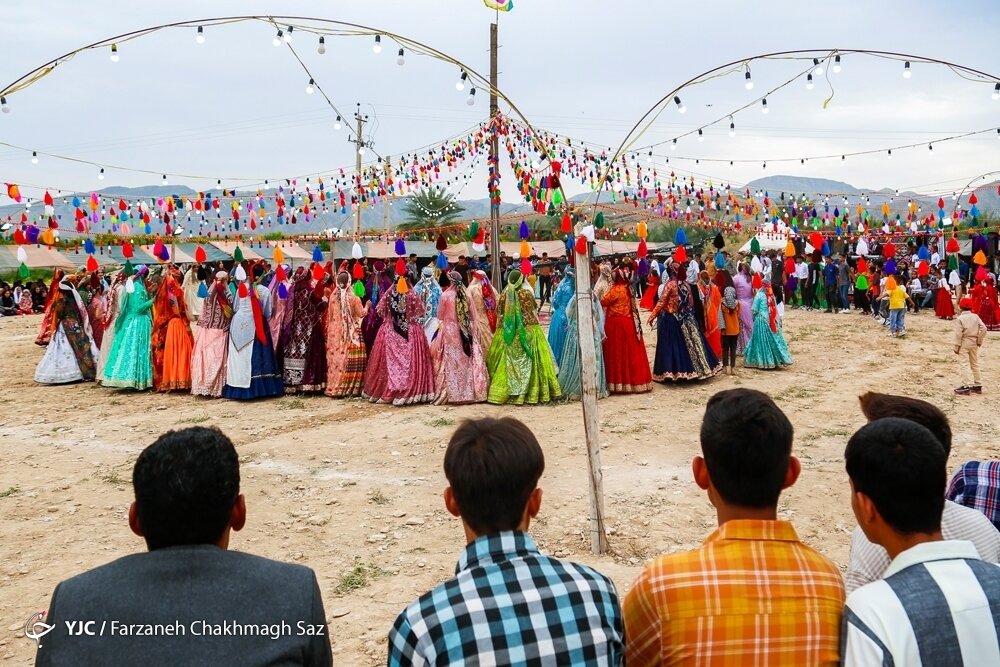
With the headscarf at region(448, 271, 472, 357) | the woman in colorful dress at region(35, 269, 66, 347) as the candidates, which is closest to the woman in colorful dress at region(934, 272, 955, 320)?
the headscarf at region(448, 271, 472, 357)

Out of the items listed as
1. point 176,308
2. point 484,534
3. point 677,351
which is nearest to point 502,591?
point 484,534

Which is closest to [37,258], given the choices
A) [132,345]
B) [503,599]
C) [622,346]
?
[132,345]

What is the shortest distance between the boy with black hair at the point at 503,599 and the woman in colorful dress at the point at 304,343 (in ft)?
26.7

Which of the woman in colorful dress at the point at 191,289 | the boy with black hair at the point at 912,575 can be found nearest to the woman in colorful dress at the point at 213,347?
the woman in colorful dress at the point at 191,289

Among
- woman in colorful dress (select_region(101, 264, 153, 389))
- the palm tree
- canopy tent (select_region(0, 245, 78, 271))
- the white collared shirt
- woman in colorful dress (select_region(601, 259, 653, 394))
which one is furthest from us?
the palm tree

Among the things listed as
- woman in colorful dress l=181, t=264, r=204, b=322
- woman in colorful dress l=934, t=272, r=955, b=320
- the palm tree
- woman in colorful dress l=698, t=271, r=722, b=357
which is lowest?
woman in colorful dress l=934, t=272, r=955, b=320

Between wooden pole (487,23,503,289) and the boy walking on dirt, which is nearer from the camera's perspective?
the boy walking on dirt

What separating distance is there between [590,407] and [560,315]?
17.6ft

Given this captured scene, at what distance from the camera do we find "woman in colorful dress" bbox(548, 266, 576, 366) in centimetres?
962

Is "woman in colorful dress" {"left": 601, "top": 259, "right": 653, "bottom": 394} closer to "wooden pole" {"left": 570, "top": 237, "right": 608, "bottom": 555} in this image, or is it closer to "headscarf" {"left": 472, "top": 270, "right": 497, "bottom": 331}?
"headscarf" {"left": 472, "top": 270, "right": 497, "bottom": 331}

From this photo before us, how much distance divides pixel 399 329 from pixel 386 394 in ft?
2.72

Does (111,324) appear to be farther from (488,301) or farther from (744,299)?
(744,299)

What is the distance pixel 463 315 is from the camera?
9.16m

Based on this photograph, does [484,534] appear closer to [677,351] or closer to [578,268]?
[578,268]
